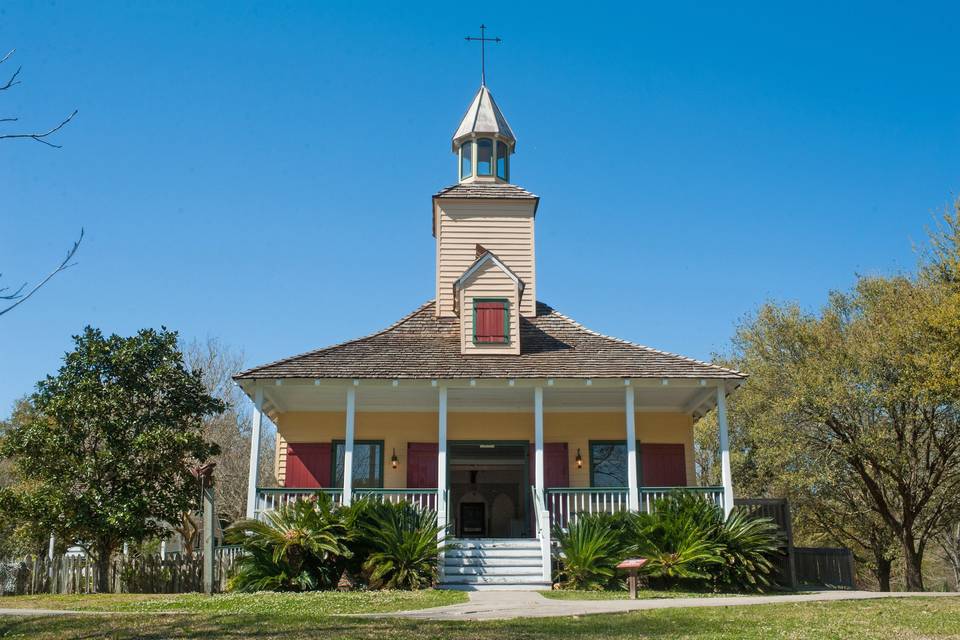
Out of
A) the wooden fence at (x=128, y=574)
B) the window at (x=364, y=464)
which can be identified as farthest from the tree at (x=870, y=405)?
the wooden fence at (x=128, y=574)

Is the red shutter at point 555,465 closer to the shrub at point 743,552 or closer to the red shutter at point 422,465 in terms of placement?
the red shutter at point 422,465

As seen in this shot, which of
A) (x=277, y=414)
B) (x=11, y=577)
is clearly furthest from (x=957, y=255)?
(x=11, y=577)

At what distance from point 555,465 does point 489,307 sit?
13.2ft

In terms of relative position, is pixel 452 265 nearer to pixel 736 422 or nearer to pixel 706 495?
pixel 706 495

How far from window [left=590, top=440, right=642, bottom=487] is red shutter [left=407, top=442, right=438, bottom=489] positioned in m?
3.76

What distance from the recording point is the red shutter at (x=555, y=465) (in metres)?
20.9

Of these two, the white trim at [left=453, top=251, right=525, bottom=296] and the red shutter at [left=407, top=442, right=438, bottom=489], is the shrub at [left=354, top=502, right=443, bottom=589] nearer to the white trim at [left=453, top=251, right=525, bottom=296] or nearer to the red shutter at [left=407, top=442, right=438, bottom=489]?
the red shutter at [left=407, top=442, right=438, bottom=489]

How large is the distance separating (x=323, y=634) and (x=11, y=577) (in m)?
14.4

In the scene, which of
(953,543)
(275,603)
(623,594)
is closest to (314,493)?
(275,603)

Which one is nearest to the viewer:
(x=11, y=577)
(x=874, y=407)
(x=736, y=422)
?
(x=11, y=577)

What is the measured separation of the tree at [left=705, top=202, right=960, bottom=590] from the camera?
24.3 meters

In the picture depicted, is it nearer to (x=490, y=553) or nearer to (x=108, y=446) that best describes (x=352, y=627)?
(x=490, y=553)

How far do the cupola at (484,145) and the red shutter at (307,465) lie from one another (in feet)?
27.8

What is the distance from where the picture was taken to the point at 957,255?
890 inches
